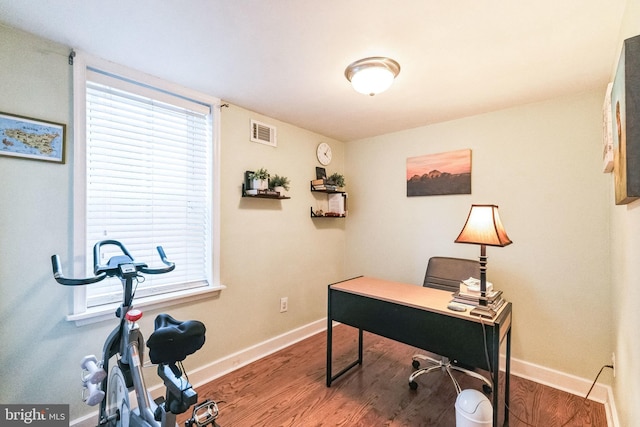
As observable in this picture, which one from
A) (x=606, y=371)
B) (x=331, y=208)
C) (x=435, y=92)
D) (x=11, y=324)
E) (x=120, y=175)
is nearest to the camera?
(x=11, y=324)

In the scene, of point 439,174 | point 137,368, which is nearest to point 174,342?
point 137,368

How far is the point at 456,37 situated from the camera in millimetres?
1495

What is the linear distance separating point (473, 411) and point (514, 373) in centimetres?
125

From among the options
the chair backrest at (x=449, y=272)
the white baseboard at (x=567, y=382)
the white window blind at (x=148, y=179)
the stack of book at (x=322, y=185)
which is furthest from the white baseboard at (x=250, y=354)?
the white baseboard at (x=567, y=382)

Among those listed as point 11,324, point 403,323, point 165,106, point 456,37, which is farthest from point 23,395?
point 456,37

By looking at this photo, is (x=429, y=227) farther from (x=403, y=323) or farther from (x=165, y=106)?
(x=165, y=106)

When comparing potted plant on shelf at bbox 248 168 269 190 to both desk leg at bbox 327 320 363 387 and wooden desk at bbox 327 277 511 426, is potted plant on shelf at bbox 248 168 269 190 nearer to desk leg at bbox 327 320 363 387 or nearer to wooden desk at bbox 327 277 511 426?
wooden desk at bbox 327 277 511 426

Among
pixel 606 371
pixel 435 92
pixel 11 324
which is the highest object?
pixel 435 92

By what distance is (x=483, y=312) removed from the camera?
155cm

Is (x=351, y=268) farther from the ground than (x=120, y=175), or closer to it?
closer to it

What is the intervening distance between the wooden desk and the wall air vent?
1.52 meters

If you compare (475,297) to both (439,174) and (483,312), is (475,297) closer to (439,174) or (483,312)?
(483,312)

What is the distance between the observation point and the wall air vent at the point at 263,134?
8.52ft

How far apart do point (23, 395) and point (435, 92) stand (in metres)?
3.24
